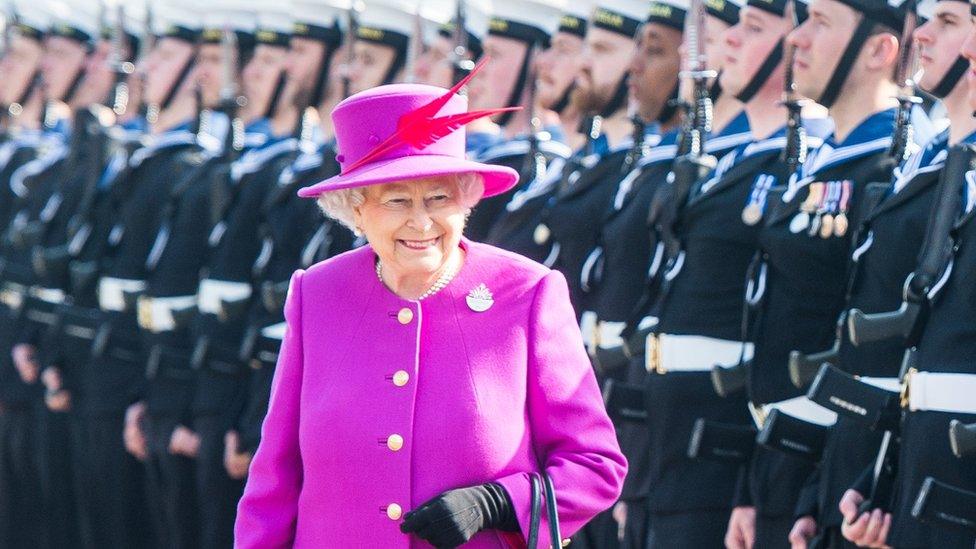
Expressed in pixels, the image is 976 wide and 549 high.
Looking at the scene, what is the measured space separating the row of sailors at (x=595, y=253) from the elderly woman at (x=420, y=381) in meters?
1.15

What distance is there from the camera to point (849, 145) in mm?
6137

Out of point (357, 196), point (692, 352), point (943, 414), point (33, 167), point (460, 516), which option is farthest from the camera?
point (33, 167)

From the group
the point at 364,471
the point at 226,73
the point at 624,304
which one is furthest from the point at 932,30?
the point at 226,73

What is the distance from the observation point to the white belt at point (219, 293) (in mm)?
8867

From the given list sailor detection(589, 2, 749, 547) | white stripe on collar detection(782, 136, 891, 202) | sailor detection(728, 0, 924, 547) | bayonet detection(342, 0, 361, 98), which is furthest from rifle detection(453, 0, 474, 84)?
white stripe on collar detection(782, 136, 891, 202)

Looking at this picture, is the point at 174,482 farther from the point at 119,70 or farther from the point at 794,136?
the point at 794,136

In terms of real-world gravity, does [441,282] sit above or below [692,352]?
above

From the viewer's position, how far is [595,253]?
24.2ft

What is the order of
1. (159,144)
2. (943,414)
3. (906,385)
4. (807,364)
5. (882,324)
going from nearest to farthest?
(943,414)
(906,385)
(882,324)
(807,364)
(159,144)

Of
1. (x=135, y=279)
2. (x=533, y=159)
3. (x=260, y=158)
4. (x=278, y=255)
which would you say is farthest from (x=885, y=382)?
(x=135, y=279)

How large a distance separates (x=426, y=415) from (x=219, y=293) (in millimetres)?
4596

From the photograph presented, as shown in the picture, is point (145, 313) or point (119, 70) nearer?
point (145, 313)

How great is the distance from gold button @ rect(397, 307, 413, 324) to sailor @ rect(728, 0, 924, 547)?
6.08ft

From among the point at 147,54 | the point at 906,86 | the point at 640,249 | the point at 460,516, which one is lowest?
the point at 460,516
